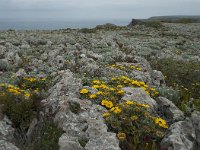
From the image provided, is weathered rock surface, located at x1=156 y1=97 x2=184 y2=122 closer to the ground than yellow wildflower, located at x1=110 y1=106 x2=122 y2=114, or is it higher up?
closer to the ground

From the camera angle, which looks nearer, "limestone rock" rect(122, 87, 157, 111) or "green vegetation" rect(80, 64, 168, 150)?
"green vegetation" rect(80, 64, 168, 150)

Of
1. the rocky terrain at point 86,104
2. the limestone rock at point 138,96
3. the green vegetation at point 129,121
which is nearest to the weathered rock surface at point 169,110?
the rocky terrain at point 86,104

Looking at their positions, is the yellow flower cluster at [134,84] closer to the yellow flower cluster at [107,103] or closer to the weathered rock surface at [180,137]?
the yellow flower cluster at [107,103]

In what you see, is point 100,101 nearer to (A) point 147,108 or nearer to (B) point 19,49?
(A) point 147,108

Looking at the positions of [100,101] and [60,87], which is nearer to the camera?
[100,101]

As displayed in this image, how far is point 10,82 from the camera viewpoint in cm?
1266

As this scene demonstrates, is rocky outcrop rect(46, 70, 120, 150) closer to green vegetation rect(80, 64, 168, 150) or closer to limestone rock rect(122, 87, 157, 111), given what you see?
green vegetation rect(80, 64, 168, 150)

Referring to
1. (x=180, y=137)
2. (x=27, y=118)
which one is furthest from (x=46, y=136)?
(x=180, y=137)

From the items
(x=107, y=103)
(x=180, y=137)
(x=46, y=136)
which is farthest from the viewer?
(x=107, y=103)

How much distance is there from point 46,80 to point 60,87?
1.95m

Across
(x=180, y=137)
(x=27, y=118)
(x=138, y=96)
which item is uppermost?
(x=138, y=96)

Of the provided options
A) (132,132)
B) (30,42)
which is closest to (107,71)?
(132,132)

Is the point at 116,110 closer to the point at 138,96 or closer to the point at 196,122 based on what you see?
the point at 138,96

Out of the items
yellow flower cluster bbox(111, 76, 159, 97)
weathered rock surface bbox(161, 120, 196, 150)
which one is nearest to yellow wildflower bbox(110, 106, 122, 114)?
weathered rock surface bbox(161, 120, 196, 150)
